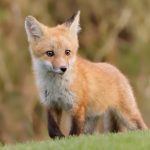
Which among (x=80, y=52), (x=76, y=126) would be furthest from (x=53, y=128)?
(x=80, y=52)

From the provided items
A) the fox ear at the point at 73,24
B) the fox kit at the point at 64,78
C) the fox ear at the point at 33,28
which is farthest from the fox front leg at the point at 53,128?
the fox ear at the point at 73,24

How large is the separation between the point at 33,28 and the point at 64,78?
1044mm

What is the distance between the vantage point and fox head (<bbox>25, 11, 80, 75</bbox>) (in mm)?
11771

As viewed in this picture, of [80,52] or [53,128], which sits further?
[80,52]

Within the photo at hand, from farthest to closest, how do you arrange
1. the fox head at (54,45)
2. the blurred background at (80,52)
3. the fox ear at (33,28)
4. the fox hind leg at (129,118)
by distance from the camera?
the blurred background at (80,52) → the fox hind leg at (129,118) → the fox ear at (33,28) → the fox head at (54,45)

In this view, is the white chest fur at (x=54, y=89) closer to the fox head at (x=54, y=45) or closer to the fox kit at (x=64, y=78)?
the fox kit at (x=64, y=78)

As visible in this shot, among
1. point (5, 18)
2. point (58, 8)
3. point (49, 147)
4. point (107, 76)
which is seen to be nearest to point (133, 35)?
point (58, 8)

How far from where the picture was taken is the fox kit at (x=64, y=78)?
12.0 m

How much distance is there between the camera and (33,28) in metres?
12.4

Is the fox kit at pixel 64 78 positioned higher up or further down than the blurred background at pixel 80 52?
higher up

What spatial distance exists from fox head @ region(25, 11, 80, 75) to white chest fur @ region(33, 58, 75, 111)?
0.72 ft

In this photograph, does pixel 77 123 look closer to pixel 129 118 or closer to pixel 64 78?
pixel 64 78

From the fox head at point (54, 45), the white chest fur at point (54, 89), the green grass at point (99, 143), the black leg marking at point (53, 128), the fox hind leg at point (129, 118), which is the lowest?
→ the fox hind leg at point (129, 118)

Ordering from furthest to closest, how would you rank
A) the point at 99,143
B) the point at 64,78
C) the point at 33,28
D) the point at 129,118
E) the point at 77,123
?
the point at 129,118, the point at 33,28, the point at 64,78, the point at 77,123, the point at 99,143
